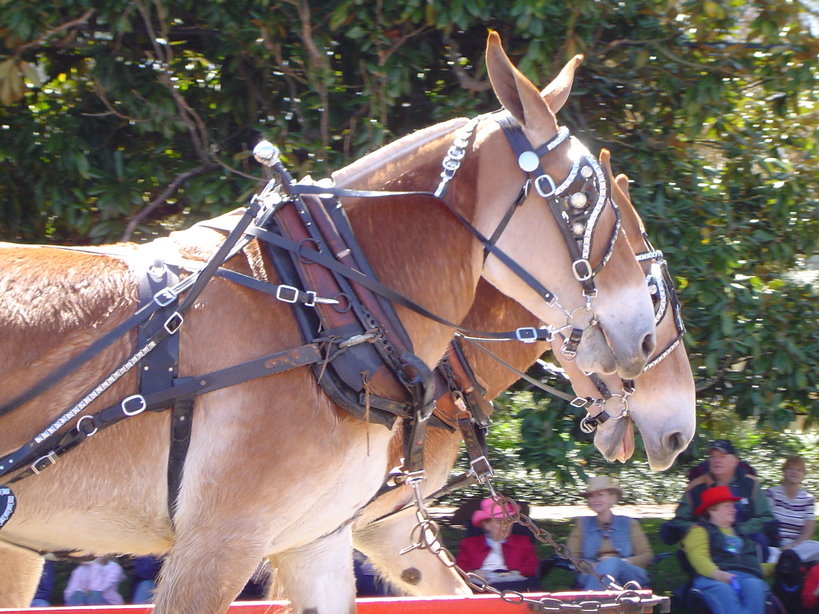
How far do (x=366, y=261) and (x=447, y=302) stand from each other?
0.26m

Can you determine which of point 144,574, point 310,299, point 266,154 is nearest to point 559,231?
point 310,299

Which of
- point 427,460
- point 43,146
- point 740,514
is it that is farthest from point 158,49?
point 740,514

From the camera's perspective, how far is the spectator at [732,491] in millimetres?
5176

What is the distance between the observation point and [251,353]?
96.3 inches

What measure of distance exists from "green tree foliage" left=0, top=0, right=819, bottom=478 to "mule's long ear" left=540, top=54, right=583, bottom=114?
1761 mm

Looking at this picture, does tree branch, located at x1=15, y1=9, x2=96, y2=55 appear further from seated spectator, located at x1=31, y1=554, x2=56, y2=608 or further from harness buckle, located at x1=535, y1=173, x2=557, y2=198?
harness buckle, located at x1=535, y1=173, x2=557, y2=198

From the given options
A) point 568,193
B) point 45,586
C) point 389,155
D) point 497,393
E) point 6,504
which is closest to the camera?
point 6,504

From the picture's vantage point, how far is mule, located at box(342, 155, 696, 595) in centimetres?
353

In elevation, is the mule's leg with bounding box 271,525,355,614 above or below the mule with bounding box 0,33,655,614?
below

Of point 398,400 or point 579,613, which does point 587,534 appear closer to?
point 579,613

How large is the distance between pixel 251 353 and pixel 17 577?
1.15m

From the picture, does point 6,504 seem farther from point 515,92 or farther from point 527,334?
point 515,92

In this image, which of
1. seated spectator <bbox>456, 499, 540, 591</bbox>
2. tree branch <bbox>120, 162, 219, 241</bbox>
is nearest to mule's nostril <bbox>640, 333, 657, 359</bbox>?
seated spectator <bbox>456, 499, 540, 591</bbox>

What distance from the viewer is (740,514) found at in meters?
5.21
